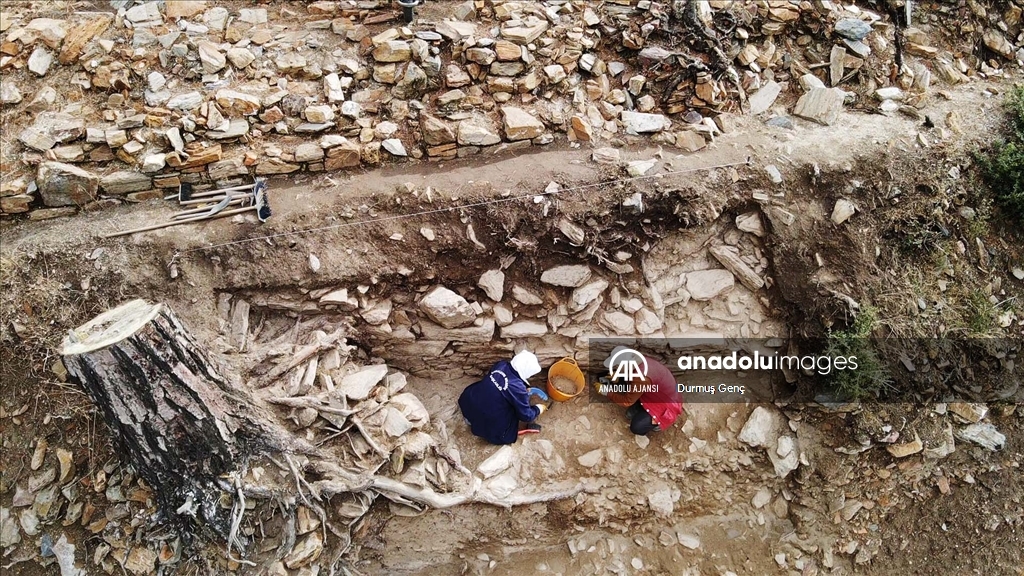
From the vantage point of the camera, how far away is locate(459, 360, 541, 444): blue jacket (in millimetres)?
5652

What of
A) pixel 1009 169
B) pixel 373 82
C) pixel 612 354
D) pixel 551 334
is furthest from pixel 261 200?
pixel 1009 169

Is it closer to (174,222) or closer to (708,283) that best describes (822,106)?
(708,283)

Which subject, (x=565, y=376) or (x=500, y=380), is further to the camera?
(x=565, y=376)

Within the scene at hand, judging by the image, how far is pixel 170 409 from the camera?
14.6ft

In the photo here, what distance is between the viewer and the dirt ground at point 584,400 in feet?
17.9

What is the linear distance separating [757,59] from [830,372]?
358 centimetres

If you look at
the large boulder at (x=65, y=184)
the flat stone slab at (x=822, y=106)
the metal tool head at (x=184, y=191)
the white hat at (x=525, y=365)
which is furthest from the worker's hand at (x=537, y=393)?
the large boulder at (x=65, y=184)

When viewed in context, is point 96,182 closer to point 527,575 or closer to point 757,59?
point 527,575

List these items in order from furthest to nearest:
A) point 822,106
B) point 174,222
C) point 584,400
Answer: point 822,106 < point 584,400 < point 174,222

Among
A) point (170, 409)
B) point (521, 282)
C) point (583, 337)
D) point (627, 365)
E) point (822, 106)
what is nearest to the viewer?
point (170, 409)

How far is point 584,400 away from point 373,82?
3.98 m

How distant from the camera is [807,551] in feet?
19.2

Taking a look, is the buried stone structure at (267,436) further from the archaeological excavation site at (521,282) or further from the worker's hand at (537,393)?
the worker's hand at (537,393)

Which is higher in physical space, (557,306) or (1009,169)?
(1009,169)
